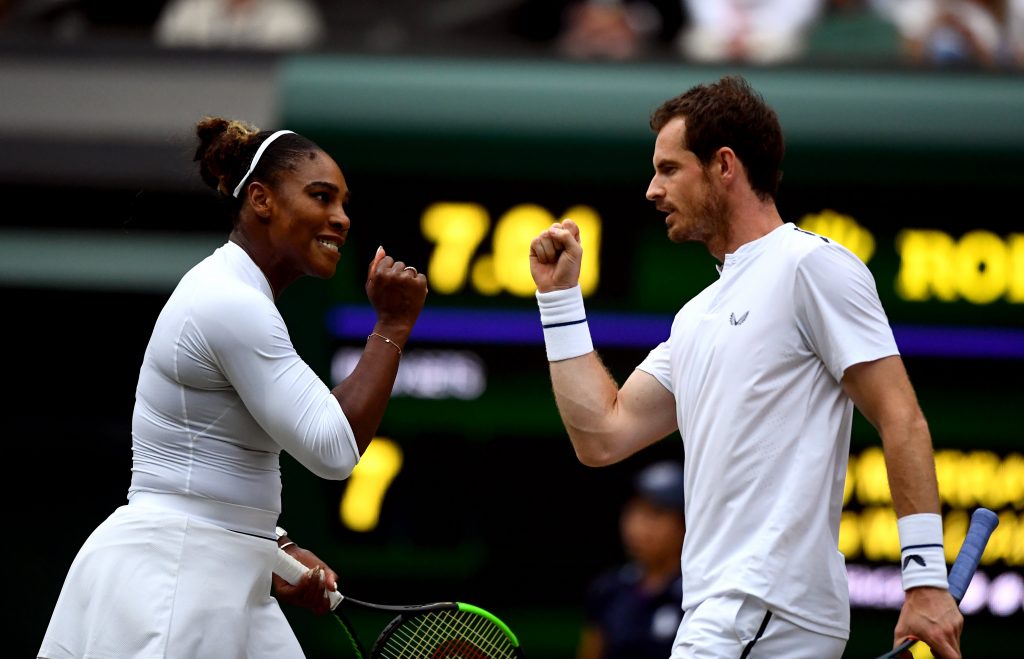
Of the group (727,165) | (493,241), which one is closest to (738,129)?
(727,165)

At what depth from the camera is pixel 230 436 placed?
11.6ft

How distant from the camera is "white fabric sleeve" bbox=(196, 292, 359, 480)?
11.3ft

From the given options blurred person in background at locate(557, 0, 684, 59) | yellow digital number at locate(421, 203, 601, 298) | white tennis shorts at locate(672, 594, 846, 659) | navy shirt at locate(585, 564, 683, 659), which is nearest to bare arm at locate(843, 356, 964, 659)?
white tennis shorts at locate(672, 594, 846, 659)

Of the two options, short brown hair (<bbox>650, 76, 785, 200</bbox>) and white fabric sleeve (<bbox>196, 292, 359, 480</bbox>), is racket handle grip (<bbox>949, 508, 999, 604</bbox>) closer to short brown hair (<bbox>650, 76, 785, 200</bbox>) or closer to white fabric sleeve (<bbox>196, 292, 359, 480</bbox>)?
short brown hair (<bbox>650, 76, 785, 200</bbox>)

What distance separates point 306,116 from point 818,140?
2172mm

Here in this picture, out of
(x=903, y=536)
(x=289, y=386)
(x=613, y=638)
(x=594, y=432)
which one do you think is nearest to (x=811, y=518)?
(x=903, y=536)

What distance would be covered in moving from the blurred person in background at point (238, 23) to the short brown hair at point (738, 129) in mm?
4773

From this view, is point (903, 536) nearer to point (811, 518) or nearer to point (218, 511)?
point (811, 518)

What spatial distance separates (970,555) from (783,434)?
45cm

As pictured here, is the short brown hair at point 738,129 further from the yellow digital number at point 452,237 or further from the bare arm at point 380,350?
the yellow digital number at point 452,237

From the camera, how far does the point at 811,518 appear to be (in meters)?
3.50

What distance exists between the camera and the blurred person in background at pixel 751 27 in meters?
8.20

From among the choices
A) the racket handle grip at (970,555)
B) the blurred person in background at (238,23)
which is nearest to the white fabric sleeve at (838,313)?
the racket handle grip at (970,555)

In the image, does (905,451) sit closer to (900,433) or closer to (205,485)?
(900,433)
